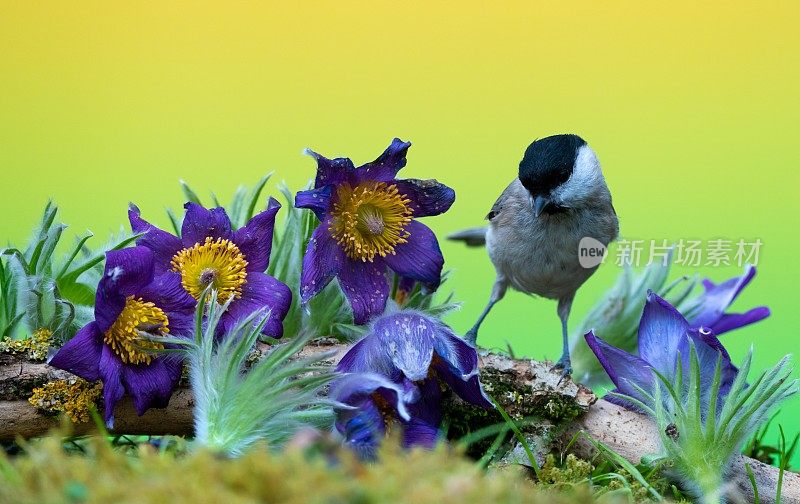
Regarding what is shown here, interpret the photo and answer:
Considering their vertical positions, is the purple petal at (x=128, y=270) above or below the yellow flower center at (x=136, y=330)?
above

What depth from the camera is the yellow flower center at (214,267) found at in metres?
1.49

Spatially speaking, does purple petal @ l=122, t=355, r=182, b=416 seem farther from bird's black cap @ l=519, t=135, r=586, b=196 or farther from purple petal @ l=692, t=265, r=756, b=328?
purple petal @ l=692, t=265, r=756, b=328

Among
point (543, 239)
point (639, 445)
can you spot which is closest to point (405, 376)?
point (639, 445)

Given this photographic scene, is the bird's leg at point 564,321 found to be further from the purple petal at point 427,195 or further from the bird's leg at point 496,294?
the purple petal at point 427,195

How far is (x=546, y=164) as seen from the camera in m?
1.87

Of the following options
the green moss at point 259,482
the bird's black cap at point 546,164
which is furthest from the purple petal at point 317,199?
the green moss at point 259,482

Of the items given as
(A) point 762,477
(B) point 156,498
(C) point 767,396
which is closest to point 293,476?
(B) point 156,498

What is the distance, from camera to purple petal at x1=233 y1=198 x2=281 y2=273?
1.52m

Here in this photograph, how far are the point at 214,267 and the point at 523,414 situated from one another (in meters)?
0.64

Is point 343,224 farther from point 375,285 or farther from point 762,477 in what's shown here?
point 762,477

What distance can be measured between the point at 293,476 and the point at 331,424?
60cm

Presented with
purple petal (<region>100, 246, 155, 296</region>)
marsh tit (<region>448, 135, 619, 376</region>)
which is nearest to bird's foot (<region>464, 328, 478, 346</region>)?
marsh tit (<region>448, 135, 619, 376</region>)

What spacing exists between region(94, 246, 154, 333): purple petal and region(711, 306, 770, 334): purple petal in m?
1.37

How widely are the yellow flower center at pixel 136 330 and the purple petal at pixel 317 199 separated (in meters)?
0.31
